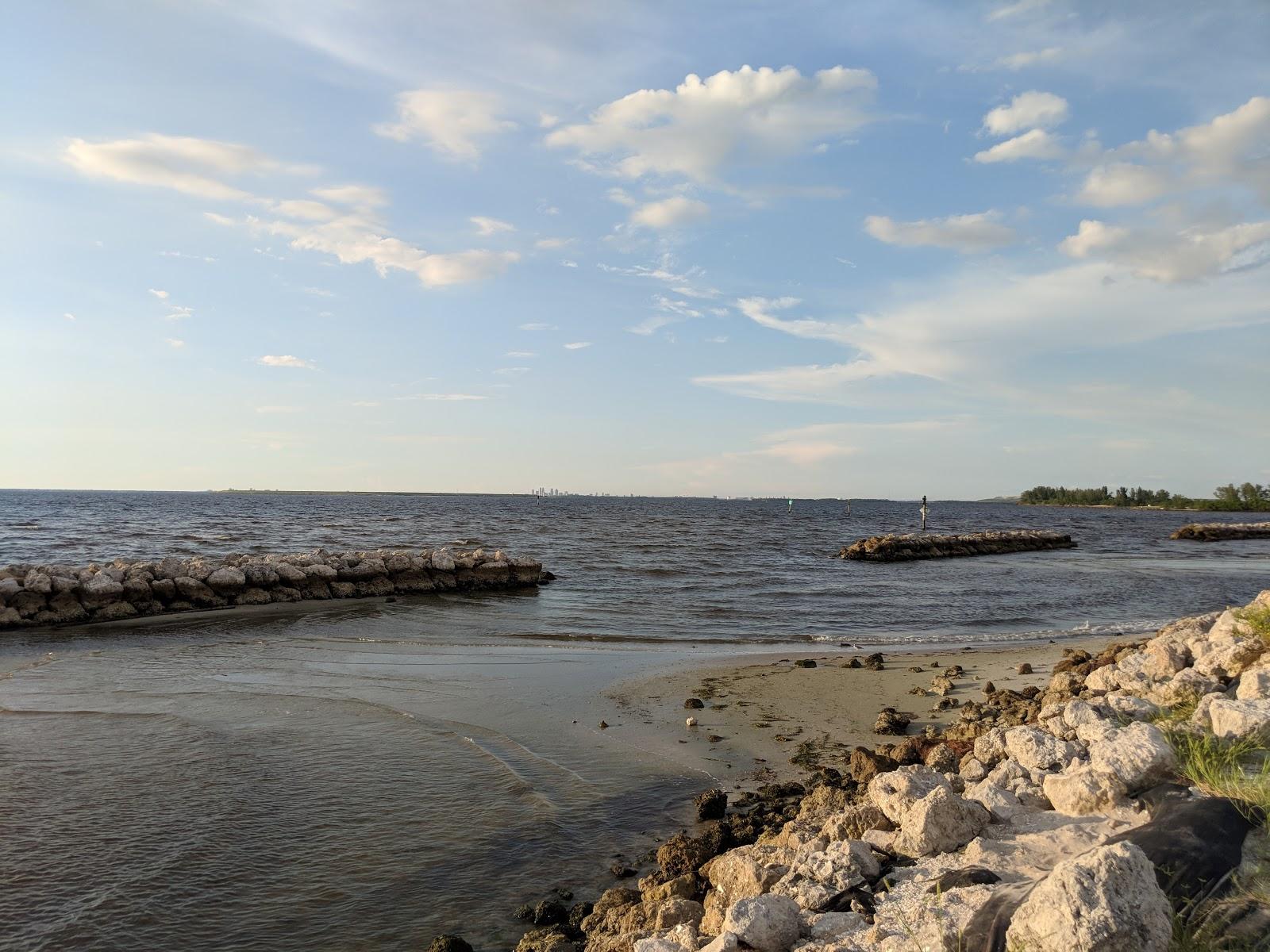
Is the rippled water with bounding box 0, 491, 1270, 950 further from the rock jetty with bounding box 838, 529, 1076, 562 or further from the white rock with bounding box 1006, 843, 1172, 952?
the rock jetty with bounding box 838, 529, 1076, 562

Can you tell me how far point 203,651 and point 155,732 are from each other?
5150mm

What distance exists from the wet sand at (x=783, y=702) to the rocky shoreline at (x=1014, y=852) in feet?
4.52

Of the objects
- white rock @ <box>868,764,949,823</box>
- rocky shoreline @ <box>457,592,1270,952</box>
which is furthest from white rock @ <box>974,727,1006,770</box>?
white rock @ <box>868,764,949,823</box>

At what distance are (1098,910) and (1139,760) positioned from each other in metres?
1.79

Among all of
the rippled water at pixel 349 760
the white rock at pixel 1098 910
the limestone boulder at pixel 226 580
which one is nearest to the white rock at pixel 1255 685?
the white rock at pixel 1098 910

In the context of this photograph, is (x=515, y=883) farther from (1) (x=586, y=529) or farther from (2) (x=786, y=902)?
Answer: (1) (x=586, y=529)

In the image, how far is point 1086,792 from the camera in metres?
3.91

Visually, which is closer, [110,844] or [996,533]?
[110,844]

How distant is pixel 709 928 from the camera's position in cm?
354

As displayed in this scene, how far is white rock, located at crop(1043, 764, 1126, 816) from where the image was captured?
386 cm

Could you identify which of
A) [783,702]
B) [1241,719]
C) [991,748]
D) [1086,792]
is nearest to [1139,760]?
[1086,792]

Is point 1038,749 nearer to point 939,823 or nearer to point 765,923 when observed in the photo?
point 939,823

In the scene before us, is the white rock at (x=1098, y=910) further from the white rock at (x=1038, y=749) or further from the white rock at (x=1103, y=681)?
the white rock at (x=1103, y=681)

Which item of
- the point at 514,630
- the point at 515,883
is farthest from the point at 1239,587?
the point at 515,883
